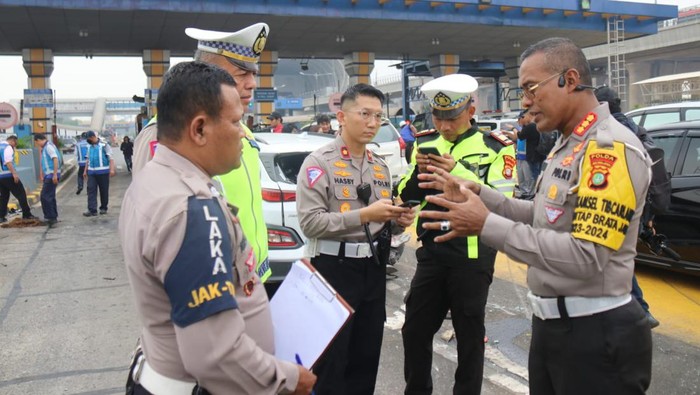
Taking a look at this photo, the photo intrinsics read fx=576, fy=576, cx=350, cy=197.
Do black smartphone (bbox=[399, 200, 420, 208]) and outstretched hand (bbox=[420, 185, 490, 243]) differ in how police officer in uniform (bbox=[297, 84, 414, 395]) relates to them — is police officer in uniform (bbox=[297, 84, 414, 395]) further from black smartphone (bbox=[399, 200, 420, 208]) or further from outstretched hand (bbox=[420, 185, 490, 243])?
outstretched hand (bbox=[420, 185, 490, 243])

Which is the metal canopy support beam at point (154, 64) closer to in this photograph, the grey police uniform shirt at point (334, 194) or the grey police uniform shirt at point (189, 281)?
the grey police uniform shirt at point (334, 194)

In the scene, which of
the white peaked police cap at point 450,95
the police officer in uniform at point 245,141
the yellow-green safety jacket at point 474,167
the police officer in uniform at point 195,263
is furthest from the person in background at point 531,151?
the police officer in uniform at point 195,263

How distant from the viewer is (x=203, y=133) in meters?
1.59

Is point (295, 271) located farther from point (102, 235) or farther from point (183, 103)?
point (102, 235)

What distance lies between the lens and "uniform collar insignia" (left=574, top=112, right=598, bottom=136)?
2092 mm

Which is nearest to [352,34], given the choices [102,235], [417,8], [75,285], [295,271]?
[417,8]

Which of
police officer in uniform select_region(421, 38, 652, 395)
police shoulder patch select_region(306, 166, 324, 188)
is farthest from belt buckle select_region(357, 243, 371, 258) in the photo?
police officer in uniform select_region(421, 38, 652, 395)

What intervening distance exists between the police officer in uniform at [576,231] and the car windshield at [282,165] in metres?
3.42

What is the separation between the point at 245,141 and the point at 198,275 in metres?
1.31

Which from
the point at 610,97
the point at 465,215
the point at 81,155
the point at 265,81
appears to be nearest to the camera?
the point at 465,215

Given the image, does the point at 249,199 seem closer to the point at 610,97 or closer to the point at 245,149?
the point at 245,149

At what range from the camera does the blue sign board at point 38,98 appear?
21.8 m

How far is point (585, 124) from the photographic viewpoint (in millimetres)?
2107

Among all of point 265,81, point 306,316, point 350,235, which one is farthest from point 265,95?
point 306,316
